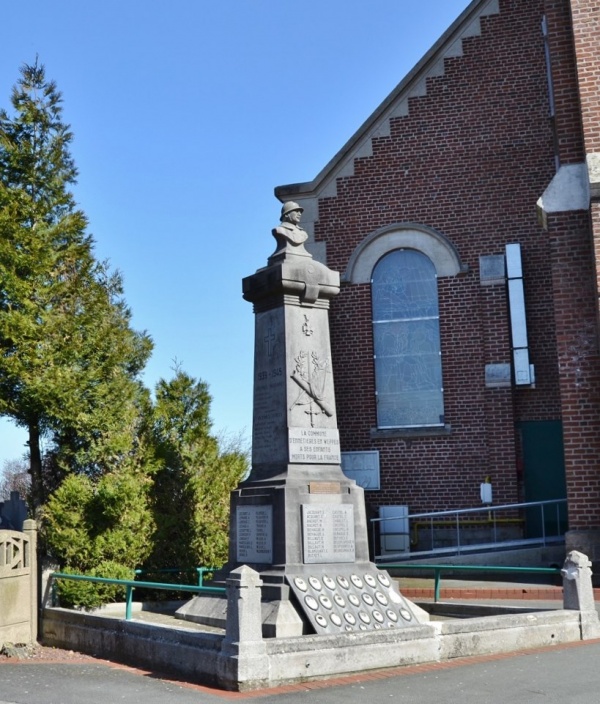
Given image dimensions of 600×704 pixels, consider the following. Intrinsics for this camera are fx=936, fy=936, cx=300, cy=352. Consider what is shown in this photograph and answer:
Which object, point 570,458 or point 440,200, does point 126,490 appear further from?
point 440,200

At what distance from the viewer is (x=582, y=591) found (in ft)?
33.2

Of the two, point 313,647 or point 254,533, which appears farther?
point 254,533

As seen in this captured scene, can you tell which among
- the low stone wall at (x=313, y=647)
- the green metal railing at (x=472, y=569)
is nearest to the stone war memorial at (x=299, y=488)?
the low stone wall at (x=313, y=647)

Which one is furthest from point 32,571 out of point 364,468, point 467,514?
point 467,514

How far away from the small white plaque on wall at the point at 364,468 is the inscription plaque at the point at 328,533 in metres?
7.48

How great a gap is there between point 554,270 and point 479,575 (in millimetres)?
5085

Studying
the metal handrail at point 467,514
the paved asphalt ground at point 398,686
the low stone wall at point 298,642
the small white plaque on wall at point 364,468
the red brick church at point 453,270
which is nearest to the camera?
the paved asphalt ground at point 398,686

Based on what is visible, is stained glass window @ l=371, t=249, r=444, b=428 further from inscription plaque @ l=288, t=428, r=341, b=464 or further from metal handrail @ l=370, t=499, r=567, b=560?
inscription plaque @ l=288, t=428, r=341, b=464

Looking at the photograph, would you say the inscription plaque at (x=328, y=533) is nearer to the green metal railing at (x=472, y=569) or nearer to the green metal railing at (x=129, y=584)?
the green metal railing at (x=129, y=584)

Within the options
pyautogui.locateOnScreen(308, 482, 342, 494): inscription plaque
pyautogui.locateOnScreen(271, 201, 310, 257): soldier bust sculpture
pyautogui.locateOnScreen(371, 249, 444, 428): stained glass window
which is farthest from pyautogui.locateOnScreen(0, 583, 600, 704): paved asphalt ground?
pyautogui.locateOnScreen(371, 249, 444, 428): stained glass window

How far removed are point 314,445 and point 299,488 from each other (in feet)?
2.11

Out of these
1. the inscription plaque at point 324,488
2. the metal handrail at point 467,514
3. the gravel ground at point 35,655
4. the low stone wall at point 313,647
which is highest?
the inscription plaque at point 324,488

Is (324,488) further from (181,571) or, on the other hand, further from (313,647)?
(181,571)

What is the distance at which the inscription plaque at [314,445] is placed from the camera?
10320 millimetres
